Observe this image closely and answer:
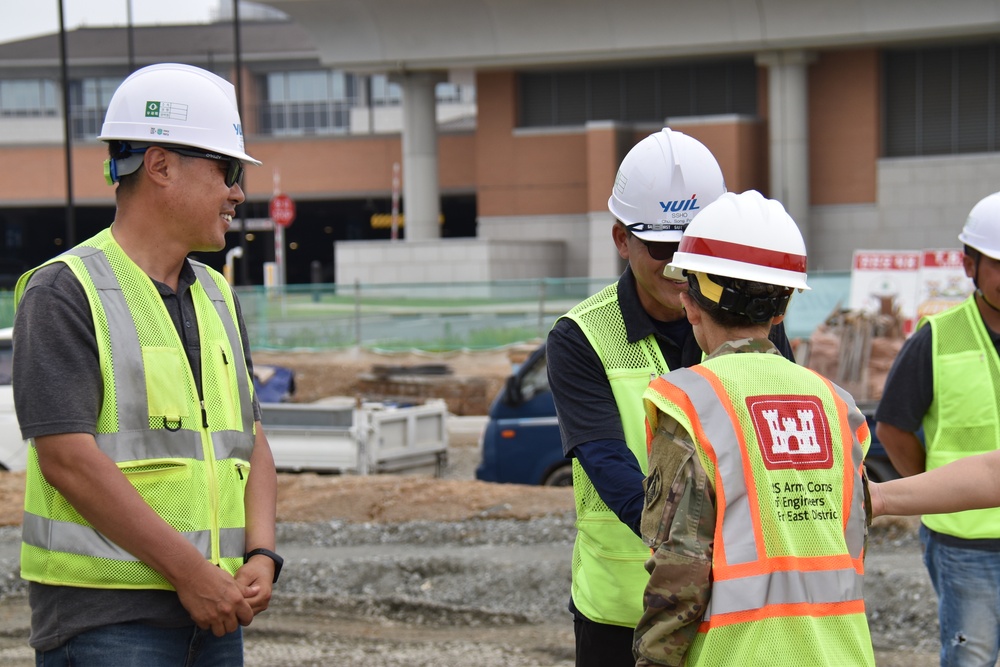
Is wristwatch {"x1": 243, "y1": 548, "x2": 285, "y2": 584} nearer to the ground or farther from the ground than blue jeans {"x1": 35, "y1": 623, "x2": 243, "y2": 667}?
farther from the ground

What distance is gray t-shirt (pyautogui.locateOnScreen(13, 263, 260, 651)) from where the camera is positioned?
9.55ft

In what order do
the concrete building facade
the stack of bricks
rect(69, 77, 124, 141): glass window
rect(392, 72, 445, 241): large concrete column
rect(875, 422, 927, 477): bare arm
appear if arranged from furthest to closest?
rect(69, 77, 124, 141): glass window, rect(392, 72, 445, 241): large concrete column, the concrete building facade, the stack of bricks, rect(875, 422, 927, 477): bare arm

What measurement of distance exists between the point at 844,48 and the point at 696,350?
3363cm

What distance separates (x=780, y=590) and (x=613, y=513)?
0.77 meters

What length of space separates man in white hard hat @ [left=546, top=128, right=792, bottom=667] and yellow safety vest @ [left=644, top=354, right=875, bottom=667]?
24.0 inches

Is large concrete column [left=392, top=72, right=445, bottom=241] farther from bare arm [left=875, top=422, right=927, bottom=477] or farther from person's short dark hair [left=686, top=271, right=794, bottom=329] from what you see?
person's short dark hair [left=686, top=271, right=794, bottom=329]

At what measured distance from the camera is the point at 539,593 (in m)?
8.29

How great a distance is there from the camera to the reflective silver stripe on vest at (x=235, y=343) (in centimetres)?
337

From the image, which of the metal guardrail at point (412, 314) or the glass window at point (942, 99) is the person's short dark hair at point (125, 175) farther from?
the glass window at point (942, 99)

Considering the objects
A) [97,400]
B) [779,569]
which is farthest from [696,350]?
[97,400]

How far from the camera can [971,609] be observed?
435cm

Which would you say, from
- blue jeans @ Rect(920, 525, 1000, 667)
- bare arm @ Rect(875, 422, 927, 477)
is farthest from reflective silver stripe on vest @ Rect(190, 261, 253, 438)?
blue jeans @ Rect(920, 525, 1000, 667)

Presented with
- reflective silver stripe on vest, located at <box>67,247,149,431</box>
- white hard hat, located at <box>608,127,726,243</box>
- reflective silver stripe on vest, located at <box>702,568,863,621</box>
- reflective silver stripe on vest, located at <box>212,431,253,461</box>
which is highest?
white hard hat, located at <box>608,127,726,243</box>

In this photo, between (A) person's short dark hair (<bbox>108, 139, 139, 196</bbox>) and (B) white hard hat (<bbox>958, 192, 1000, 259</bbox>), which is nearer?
(A) person's short dark hair (<bbox>108, 139, 139, 196</bbox>)
